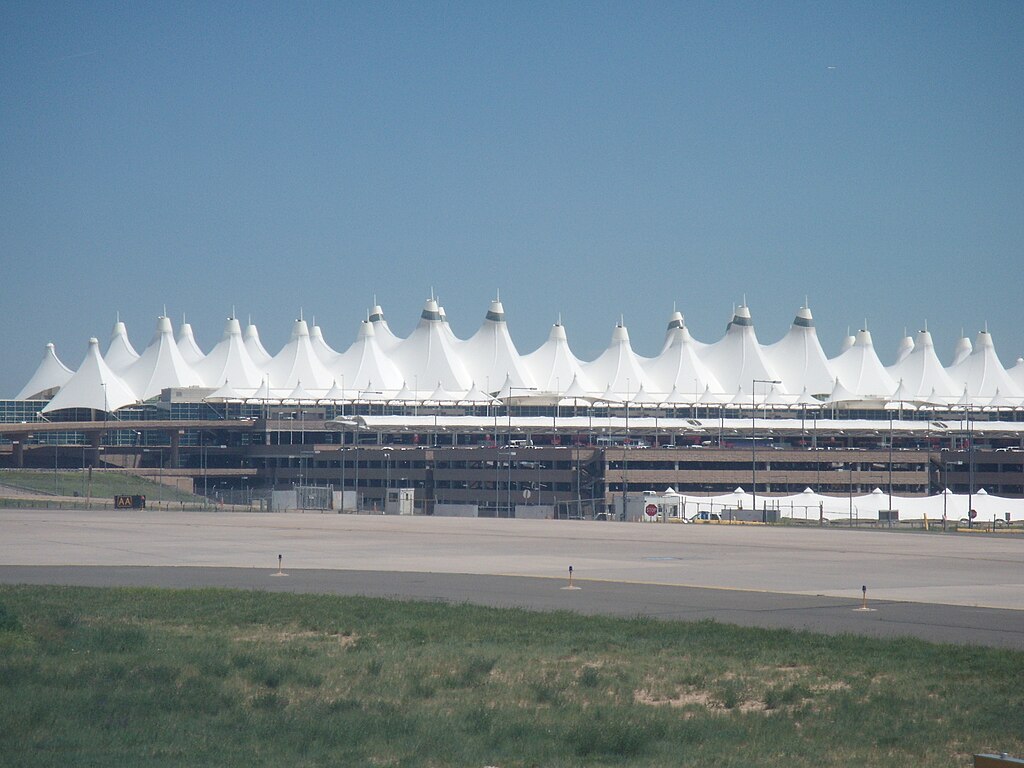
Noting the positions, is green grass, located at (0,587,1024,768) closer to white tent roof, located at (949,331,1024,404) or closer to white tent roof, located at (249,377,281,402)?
white tent roof, located at (249,377,281,402)

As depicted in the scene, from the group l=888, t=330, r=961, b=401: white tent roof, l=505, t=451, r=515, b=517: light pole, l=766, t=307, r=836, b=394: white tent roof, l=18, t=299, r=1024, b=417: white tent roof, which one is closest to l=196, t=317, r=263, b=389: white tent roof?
l=18, t=299, r=1024, b=417: white tent roof

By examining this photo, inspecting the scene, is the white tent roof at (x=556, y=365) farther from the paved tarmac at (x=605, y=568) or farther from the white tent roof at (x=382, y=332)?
the paved tarmac at (x=605, y=568)

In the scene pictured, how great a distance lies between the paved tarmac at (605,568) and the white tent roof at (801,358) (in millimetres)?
89225

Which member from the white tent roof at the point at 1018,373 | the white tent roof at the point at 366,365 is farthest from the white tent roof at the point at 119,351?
the white tent roof at the point at 1018,373

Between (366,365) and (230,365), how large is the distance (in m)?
14.8

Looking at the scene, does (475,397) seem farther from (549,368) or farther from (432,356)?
(549,368)

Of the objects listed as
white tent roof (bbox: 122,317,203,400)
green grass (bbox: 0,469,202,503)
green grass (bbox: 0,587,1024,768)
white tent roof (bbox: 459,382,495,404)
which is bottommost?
green grass (bbox: 0,587,1024,768)

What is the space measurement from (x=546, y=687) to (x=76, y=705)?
4808mm

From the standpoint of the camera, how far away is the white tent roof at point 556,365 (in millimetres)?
139375

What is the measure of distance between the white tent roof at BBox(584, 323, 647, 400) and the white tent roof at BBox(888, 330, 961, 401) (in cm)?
3079

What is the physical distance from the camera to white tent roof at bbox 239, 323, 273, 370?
472 ft

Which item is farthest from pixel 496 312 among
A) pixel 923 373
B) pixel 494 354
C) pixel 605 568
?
pixel 605 568

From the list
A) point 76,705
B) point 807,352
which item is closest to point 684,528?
point 76,705

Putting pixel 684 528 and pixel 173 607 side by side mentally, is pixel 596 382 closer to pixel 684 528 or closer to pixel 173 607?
pixel 684 528
